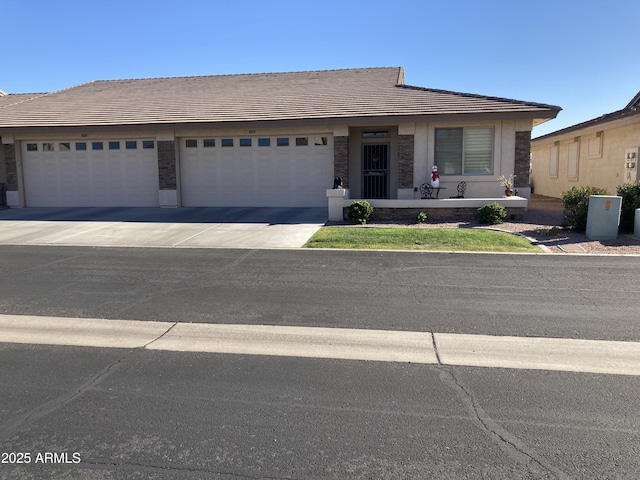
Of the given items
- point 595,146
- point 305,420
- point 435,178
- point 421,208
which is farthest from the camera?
point 595,146

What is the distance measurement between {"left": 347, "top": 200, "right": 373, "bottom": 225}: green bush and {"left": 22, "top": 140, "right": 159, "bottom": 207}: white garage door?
29.3 feet

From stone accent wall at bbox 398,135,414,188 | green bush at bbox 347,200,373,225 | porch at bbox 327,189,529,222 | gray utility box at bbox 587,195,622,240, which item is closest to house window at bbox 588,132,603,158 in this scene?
porch at bbox 327,189,529,222

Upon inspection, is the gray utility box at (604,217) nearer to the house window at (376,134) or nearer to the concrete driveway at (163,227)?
the concrete driveway at (163,227)

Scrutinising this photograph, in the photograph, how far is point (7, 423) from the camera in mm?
3619

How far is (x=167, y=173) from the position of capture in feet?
62.5

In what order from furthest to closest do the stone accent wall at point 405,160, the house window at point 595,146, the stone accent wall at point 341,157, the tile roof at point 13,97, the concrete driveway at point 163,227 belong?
the tile roof at point 13,97 < the house window at point 595,146 < the stone accent wall at point 341,157 < the stone accent wall at point 405,160 < the concrete driveway at point 163,227

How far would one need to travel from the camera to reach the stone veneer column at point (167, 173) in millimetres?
18922

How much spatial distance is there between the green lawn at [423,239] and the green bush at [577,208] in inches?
67.5

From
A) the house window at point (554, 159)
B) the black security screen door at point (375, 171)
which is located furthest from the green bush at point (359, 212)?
the house window at point (554, 159)

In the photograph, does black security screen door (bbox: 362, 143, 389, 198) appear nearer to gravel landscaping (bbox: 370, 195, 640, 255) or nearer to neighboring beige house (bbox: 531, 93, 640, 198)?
gravel landscaping (bbox: 370, 195, 640, 255)

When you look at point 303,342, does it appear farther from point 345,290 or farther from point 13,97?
point 13,97

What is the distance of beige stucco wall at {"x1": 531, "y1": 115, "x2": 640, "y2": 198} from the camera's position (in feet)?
58.7

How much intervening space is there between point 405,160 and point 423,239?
6.38 m

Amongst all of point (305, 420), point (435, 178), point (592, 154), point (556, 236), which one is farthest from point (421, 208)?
point (305, 420)
